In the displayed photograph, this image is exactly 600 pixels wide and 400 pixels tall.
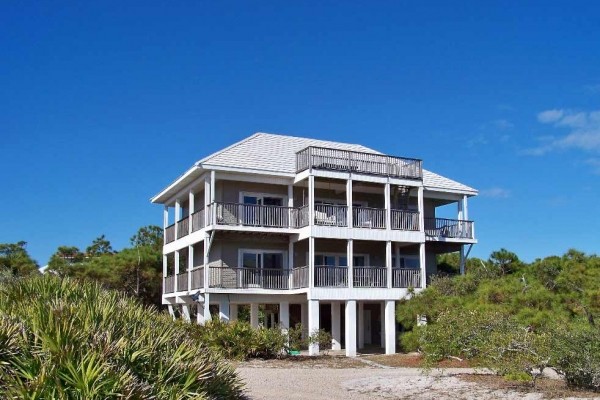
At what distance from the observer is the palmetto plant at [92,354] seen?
7.99 m

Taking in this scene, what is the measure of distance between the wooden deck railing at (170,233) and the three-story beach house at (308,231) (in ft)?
3.69

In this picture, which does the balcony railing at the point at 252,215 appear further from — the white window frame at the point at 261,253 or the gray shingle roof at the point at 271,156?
the white window frame at the point at 261,253

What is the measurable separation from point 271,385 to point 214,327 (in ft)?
25.6

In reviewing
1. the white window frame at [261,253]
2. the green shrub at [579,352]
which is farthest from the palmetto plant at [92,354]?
the white window frame at [261,253]

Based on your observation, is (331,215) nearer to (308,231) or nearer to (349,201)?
(349,201)

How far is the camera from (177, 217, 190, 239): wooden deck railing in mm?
31453

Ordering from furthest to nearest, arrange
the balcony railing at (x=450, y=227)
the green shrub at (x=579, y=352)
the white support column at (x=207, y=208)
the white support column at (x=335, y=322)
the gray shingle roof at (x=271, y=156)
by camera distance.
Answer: the balcony railing at (x=450, y=227) → the white support column at (x=335, y=322) → the gray shingle roof at (x=271, y=156) → the white support column at (x=207, y=208) → the green shrub at (x=579, y=352)

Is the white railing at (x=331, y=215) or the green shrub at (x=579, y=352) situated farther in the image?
the white railing at (x=331, y=215)

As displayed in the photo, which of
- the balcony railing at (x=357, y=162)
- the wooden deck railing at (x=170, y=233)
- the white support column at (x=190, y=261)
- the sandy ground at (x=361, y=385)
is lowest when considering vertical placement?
the sandy ground at (x=361, y=385)

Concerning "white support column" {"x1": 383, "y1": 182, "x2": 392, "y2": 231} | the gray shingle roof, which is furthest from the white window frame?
"white support column" {"x1": 383, "y1": 182, "x2": 392, "y2": 231}

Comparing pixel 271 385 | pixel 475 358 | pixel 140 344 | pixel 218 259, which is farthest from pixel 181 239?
pixel 140 344

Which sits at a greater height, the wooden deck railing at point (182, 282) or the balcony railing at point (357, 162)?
the balcony railing at point (357, 162)

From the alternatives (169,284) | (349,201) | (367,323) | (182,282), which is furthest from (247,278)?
(367,323)

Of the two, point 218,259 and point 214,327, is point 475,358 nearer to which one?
point 214,327
